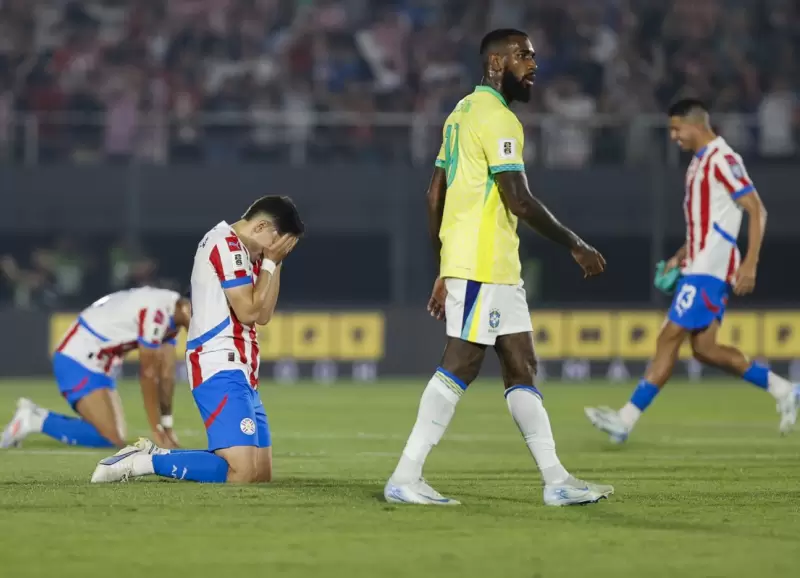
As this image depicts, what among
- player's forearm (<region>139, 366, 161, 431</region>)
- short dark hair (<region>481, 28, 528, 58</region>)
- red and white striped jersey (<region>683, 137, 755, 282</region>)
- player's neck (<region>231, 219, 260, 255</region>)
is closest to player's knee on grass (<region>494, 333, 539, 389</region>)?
short dark hair (<region>481, 28, 528, 58</region>)

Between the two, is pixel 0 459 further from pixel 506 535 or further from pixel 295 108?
pixel 295 108

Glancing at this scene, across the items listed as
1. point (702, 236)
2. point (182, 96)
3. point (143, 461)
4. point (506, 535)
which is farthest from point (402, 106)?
point (506, 535)


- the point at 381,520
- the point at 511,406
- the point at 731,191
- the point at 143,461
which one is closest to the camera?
the point at 381,520

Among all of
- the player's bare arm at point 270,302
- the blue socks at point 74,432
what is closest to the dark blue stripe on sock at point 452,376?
the player's bare arm at point 270,302

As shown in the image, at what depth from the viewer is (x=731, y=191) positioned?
1110 cm

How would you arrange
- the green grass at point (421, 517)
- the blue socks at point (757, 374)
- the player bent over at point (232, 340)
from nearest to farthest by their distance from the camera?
the green grass at point (421, 517), the player bent over at point (232, 340), the blue socks at point (757, 374)

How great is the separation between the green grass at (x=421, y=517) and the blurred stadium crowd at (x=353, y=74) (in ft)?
35.6

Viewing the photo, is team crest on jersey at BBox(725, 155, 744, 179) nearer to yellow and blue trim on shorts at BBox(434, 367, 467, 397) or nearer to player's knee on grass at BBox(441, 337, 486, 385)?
player's knee on grass at BBox(441, 337, 486, 385)

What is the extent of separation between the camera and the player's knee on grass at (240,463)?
782 cm

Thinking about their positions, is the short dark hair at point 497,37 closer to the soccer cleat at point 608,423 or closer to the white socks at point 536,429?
the white socks at point 536,429

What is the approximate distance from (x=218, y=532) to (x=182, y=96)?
17316 millimetres

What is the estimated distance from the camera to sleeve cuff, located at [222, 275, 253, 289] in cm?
794

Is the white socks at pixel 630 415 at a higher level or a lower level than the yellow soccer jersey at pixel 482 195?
lower

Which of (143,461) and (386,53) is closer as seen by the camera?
(143,461)
